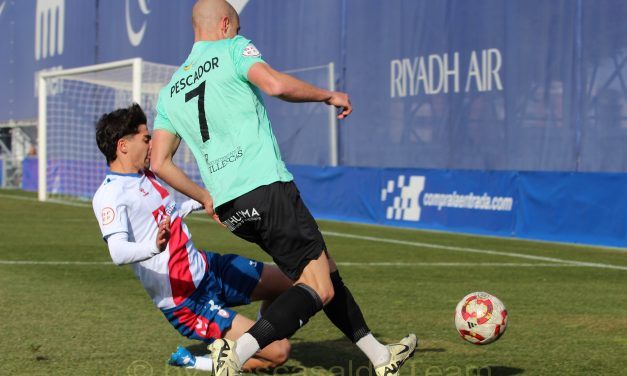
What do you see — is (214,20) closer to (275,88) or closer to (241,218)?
(275,88)

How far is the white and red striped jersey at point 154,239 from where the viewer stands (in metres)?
5.49

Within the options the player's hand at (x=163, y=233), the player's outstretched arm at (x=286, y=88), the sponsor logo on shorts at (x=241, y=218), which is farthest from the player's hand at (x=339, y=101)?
the player's hand at (x=163, y=233)

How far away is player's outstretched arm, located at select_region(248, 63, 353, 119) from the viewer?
4.64m

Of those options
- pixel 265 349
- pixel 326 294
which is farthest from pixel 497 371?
pixel 326 294

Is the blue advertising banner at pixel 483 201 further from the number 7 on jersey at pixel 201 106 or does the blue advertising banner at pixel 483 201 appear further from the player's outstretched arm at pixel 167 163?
the number 7 on jersey at pixel 201 106

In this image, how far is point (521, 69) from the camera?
1861 cm

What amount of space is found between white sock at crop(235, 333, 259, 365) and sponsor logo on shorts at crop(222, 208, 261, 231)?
0.55m

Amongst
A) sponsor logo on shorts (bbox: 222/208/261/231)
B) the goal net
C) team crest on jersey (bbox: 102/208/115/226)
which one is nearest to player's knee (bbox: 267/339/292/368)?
sponsor logo on shorts (bbox: 222/208/261/231)

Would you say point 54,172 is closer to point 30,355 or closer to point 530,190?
point 530,190

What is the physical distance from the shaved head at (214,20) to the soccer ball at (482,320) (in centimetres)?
204

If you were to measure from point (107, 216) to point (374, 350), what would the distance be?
4.92 feet

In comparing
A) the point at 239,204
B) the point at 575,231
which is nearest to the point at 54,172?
the point at 575,231

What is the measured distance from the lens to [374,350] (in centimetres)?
518

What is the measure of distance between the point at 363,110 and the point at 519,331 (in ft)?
51.8
